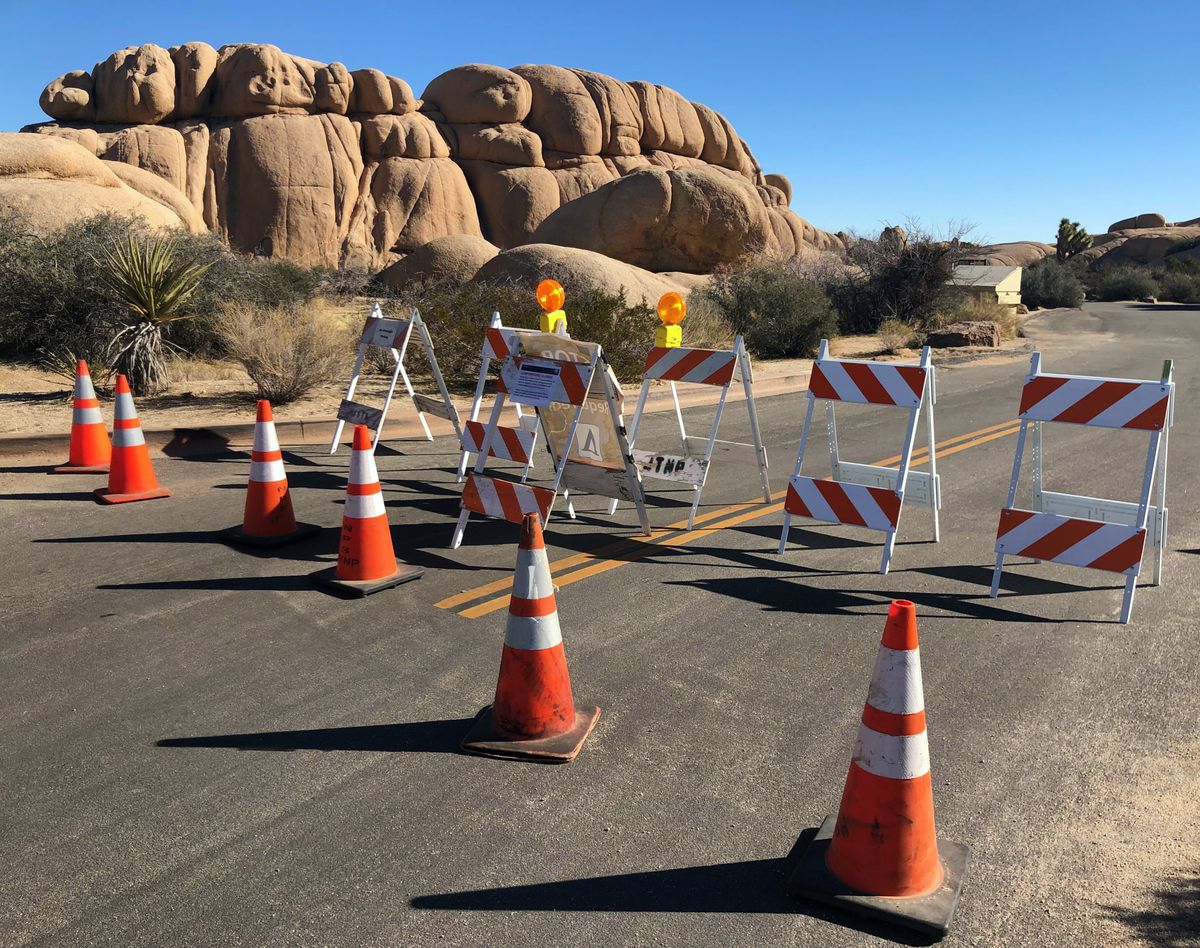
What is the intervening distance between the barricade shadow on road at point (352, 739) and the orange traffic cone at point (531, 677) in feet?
0.40

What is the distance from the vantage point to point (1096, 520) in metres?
6.36

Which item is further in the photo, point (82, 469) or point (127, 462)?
point (82, 469)

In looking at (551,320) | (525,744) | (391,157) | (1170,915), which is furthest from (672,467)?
(391,157)

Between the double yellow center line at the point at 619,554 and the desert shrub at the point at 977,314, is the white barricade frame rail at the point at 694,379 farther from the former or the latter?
the desert shrub at the point at 977,314

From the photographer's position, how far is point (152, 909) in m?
3.04

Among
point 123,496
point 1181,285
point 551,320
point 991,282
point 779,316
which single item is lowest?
point 123,496

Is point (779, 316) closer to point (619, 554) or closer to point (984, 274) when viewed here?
point (619, 554)

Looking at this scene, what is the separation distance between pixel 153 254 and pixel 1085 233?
8762 centimetres

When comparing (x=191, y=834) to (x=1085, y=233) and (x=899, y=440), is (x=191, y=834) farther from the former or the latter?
(x=1085, y=233)

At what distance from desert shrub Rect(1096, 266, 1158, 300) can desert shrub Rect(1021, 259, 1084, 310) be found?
1213 centimetres

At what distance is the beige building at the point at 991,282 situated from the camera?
34312 millimetres

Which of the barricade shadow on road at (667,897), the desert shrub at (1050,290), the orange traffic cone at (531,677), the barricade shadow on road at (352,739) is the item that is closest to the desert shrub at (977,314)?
the desert shrub at (1050,290)

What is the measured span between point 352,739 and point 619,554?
3084 millimetres

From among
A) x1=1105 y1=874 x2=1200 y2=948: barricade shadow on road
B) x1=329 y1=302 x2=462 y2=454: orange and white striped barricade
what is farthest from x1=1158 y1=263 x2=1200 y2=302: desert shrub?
x1=1105 y1=874 x2=1200 y2=948: barricade shadow on road
